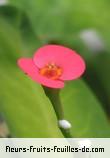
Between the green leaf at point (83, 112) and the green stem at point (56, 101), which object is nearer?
the green stem at point (56, 101)

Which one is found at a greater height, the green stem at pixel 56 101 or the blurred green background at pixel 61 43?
the blurred green background at pixel 61 43

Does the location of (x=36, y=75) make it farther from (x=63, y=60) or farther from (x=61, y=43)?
(x=61, y=43)

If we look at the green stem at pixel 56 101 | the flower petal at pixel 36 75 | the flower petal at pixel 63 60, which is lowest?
the green stem at pixel 56 101

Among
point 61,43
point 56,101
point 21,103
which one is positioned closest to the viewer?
point 56,101

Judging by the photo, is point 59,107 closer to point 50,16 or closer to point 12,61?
point 12,61

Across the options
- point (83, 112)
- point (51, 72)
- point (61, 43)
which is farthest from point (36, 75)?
point (61, 43)

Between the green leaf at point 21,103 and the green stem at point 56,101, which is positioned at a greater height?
the green leaf at point 21,103
